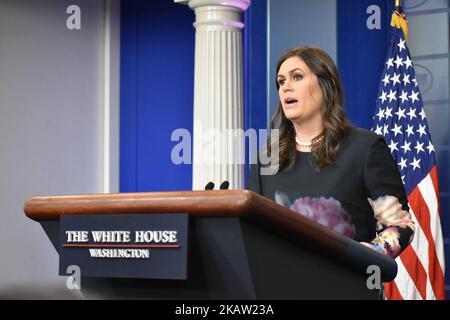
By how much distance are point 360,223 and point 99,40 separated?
4674 millimetres

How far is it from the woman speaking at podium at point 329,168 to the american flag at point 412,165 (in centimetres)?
243

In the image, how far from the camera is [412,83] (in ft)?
15.1

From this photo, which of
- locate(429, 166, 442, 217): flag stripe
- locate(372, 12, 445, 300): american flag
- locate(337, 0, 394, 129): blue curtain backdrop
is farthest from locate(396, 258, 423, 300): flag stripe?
locate(337, 0, 394, 129): blue curtain backdrop

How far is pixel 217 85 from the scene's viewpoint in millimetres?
5074

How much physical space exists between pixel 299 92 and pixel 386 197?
35 cm

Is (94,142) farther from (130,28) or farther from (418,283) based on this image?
(418,283)

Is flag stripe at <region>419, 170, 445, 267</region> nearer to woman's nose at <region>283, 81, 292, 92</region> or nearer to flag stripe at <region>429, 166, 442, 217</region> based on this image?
flag stripe at <region>429, 166, 442, 217</region>

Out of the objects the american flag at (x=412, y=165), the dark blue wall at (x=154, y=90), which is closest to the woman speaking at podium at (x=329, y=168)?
the american flag at (x=412, y=165)

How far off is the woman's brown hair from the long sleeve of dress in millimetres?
100

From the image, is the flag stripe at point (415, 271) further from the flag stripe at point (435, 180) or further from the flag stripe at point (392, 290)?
the flag stripe at point (435, 180)

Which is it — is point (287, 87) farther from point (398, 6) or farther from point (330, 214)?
point (398, 6)

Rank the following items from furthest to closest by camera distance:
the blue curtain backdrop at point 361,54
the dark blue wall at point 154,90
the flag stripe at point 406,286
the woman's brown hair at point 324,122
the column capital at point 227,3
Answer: the dark blue wall at point 154,90, the column capital at point 227,3, the blue curtain backdrop at point 361,54, the flag stripe at point 406,286, the woman's brown hair at point 324,122

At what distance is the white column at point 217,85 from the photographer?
4.99m
